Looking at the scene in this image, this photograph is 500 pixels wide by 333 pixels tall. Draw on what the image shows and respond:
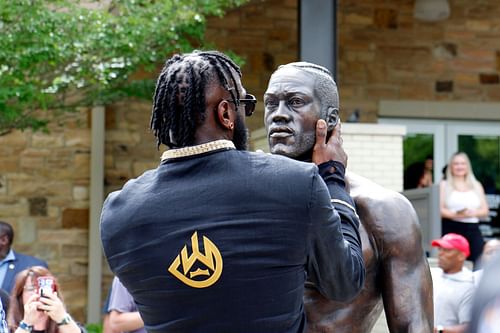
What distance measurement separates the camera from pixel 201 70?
2473mm

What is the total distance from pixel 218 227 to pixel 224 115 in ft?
0.86

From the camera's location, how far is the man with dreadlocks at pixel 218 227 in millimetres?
2367

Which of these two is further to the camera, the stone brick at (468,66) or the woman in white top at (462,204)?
the stone brick at (468,66)

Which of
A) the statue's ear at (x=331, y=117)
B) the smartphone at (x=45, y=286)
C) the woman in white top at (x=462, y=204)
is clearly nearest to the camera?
the statue's ear at (x=331, y=117)

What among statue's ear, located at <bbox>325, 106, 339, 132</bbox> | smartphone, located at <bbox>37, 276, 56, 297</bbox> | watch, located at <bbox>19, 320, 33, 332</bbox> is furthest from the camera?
smartphone, located at <bbox>37, 276, 56, 297</bbox>

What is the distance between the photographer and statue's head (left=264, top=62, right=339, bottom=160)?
295cm

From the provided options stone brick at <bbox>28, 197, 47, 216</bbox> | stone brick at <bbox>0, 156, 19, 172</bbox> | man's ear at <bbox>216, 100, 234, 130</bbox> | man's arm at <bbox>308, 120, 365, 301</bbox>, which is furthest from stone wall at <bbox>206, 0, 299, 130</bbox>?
man's ear at <bbox>216, 100, 234, 130</bbox>

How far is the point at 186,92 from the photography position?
96.7 inches

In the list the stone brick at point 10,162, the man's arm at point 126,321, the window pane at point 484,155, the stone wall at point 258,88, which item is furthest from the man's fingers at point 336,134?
the window pane at point 484,155

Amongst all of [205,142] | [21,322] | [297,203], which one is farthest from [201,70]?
[21,322]

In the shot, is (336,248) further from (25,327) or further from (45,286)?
(45,286)

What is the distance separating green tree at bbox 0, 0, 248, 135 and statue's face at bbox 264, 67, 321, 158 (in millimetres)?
5430

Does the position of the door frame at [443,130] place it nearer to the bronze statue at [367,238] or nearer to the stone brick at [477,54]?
the stone brick at [477,54]

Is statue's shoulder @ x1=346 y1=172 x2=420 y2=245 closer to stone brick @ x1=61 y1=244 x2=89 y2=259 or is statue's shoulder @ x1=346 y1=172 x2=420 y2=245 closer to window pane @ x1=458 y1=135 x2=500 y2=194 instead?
stone brick @ x1=61 y1=244 x2=89 y2=259
